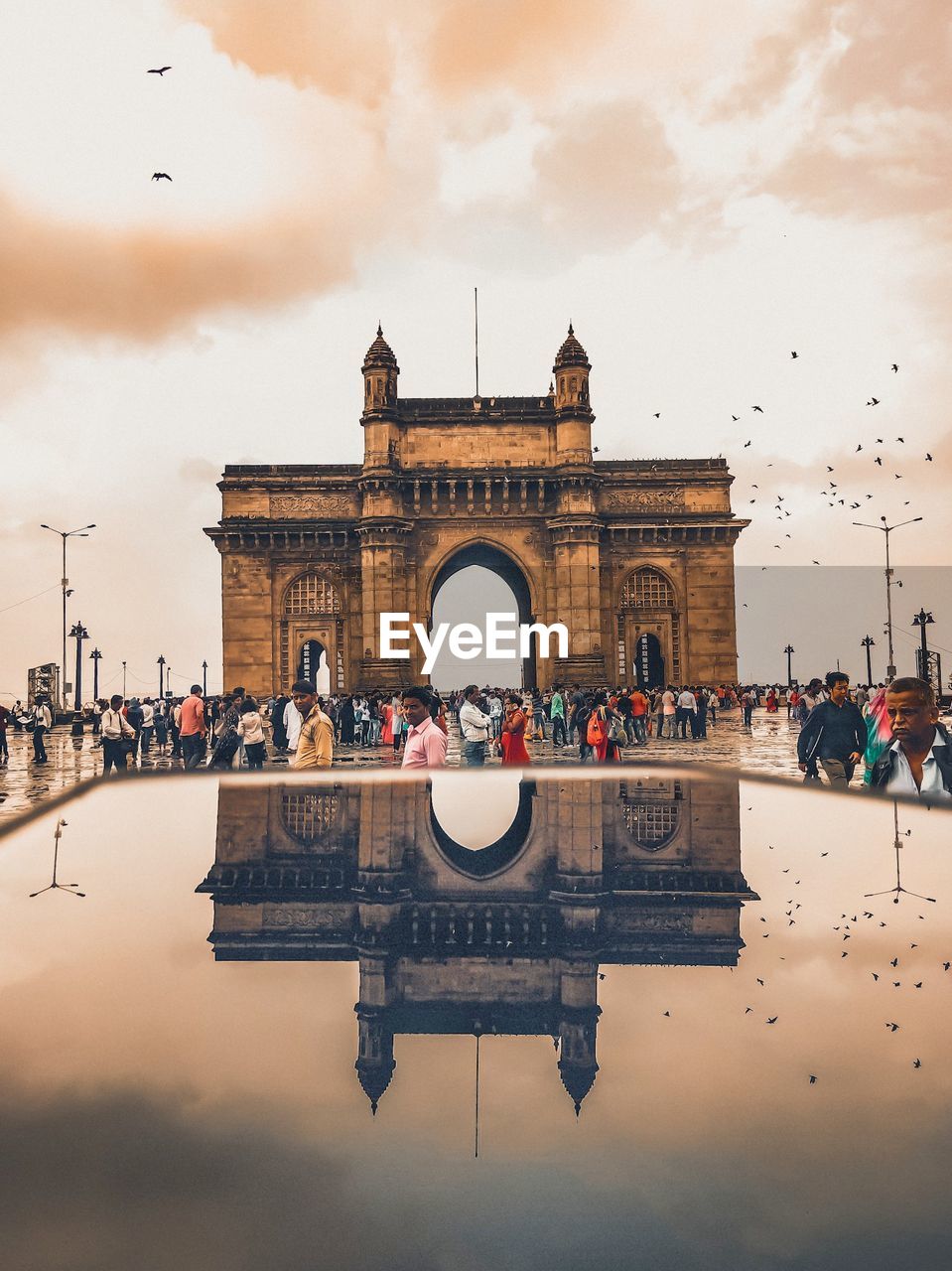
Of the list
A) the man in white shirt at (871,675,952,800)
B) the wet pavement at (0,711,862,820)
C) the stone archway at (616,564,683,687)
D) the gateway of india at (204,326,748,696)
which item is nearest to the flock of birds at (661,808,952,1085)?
the man in white shirt at (871,675,952,800)

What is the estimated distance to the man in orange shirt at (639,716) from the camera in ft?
77.9

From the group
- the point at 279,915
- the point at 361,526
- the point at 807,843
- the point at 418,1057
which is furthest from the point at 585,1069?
the point at 361,526

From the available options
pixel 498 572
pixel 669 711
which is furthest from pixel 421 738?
pixel 498 572

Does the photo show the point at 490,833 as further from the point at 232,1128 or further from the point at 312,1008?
the point at 232,1128

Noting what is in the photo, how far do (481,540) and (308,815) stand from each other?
32243 mm

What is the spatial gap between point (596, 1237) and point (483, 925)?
159cm

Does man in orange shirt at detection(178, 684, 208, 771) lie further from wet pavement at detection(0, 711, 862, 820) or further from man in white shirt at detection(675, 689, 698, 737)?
man in white shirt at detection(675, 689, 698, 737)

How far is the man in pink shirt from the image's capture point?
7867 millimetres

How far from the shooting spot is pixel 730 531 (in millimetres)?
39344

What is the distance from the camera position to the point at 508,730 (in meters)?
11.8

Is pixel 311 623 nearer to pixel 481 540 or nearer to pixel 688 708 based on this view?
pixel 481 540

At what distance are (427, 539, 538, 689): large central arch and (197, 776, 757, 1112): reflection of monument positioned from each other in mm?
32018

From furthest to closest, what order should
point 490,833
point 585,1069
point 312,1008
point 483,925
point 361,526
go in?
point 361,526
point 490,833
point 483,925
point 312,1008
point 585,1069

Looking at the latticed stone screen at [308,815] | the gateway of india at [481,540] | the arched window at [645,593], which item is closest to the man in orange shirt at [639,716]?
the gateway of india at [481,540]
